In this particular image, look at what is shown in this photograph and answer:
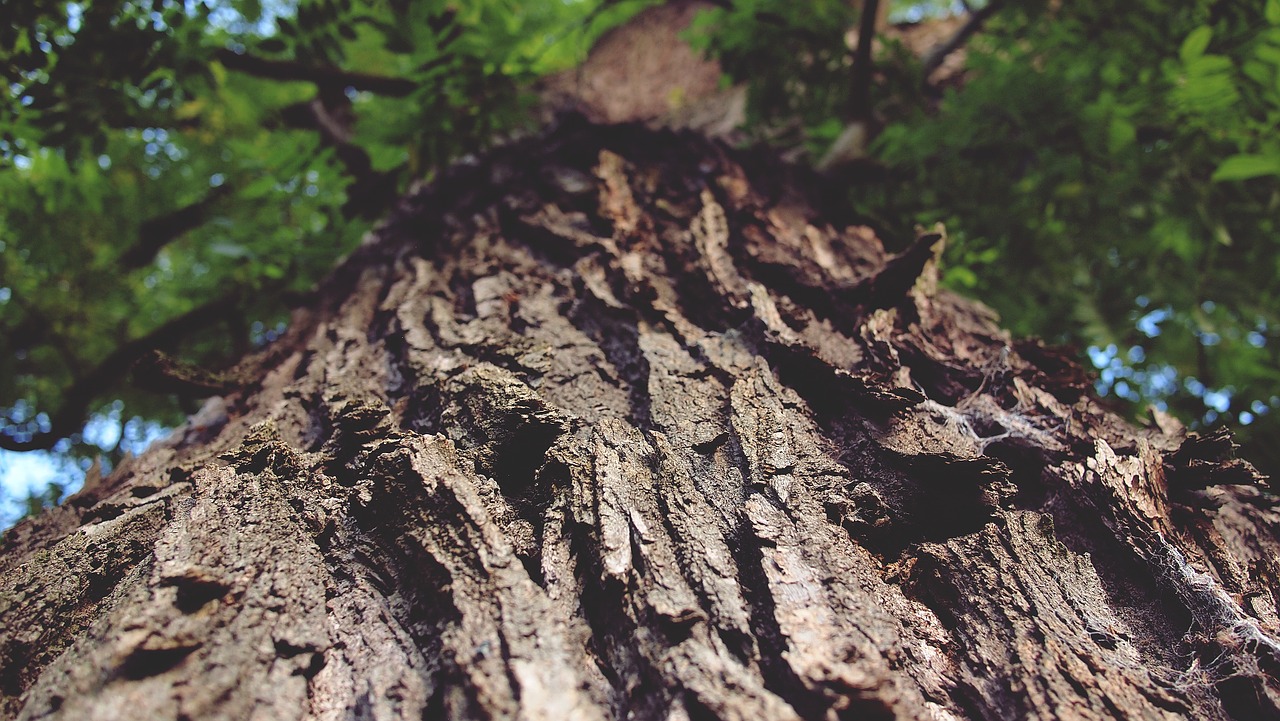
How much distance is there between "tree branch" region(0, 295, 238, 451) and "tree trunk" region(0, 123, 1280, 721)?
238cm

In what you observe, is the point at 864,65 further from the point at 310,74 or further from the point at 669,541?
the point at 310,74

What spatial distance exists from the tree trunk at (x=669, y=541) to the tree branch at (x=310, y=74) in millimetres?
2073

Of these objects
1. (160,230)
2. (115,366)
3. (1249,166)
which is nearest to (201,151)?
(160,230)

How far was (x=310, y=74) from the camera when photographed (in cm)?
345

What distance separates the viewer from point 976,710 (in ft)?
3.59

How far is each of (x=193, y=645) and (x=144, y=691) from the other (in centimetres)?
9

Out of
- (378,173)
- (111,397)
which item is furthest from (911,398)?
(111,397)

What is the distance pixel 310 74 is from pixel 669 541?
355 cm

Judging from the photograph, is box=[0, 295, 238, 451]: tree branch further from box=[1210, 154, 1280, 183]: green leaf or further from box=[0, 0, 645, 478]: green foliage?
box=[1210, 154, 1280, 183]: green leaf

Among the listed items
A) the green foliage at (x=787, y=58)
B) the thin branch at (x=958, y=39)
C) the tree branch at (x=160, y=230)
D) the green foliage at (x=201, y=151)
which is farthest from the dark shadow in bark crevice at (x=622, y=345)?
the tree branch at (x=160, y=230)

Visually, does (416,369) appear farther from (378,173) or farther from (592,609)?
(378,173)

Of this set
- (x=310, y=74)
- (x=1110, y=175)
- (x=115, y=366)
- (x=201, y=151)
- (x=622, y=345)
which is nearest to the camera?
(x=622, y=345)

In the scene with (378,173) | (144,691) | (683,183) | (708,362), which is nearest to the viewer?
(144,691)

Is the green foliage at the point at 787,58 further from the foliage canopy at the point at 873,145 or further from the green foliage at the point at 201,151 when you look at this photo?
the green foliage at the point at 201,151
